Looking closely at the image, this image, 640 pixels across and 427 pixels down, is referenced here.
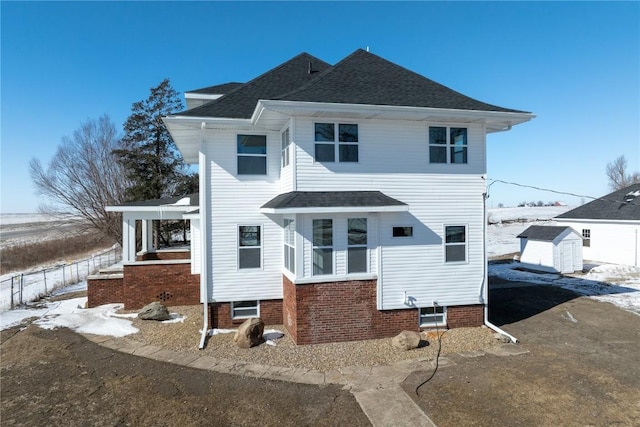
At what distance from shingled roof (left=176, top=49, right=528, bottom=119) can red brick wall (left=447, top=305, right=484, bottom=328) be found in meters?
5.24

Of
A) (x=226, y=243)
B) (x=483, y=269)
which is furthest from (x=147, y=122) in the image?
(x=483, y=269)

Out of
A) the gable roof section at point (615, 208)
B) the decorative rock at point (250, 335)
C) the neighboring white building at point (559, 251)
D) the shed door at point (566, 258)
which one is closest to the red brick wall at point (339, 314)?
the decorative rock at point (250, 335)

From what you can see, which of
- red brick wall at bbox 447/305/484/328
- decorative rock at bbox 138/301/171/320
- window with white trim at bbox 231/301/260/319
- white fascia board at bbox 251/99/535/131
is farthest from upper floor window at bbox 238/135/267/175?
red brick wall at bbox 447/305/484/328

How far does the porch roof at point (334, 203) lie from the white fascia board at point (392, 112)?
77.5 inches

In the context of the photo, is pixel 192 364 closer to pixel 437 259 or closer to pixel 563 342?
pixel 437 259

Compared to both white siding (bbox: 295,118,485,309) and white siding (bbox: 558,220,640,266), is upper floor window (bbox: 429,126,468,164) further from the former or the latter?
white siding (bbox: 558,220,640,266)

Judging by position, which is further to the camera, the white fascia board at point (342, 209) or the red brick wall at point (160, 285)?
the red brick wall at point (160, 285)

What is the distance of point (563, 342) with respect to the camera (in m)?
9.13

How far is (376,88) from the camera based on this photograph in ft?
32.7

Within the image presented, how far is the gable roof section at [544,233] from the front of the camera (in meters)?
20.9

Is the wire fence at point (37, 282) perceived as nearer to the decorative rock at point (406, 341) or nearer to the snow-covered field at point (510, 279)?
the snow-covered field at point (510, 279)

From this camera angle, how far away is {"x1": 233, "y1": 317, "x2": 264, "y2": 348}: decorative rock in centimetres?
881

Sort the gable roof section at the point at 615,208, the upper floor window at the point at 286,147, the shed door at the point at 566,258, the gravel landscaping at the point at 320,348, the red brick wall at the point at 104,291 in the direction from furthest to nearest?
1. the gable roof section at the point at 615,208
2. the shed door at the point at 566,258
3. the red brick wall at the point at 104,291
4. the upper floor window at the point at 286,147
5. the gravel landscaping at the point at 320,348

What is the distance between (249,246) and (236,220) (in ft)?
2.69
